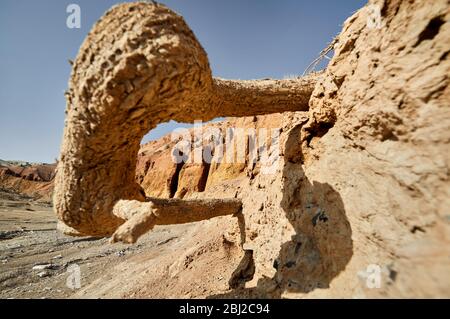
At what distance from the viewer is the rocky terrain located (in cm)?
168

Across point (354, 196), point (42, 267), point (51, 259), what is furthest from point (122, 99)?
point (51, 259)

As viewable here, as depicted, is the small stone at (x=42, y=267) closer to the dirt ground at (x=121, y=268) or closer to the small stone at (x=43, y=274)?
the dirt ground at (x=121, y=268)

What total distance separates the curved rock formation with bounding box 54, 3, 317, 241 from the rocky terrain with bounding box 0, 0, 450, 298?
1236mm

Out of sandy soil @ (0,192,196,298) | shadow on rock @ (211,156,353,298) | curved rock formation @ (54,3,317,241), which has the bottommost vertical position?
sandy soil @ (0,192,196,298)

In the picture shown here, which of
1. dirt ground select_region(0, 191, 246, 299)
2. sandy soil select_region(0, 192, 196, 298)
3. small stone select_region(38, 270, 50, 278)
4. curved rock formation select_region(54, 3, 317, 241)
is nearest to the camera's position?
curved rock formation select_region(54, 3, 317, 241)

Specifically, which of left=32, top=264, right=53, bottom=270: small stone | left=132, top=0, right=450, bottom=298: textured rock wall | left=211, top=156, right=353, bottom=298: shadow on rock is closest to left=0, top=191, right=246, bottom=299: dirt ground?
left=32, top=264, right=53, bottom=270: small stone

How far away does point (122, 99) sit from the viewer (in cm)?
226

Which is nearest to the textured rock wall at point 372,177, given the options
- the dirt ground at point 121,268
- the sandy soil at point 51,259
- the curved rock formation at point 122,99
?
the dirt ground at point 121,268

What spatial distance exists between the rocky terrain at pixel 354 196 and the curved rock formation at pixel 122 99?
1.24 metres

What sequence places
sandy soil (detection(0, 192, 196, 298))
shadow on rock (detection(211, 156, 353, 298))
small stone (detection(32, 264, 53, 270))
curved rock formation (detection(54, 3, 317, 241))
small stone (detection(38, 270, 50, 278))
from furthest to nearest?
small stone (detection(32, 264, 53, 270)) → small stone (detection(38, 270, 50, 278)) → sandy soil (detection(0, 192, 196, 298)) → shadow on rock (detection(211, 156, 353, 298)) → curved rock formation (detection(54, 3, 317, 241))

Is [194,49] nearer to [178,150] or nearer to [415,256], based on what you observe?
[415,256]

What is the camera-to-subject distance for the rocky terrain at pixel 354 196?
168 centimetres

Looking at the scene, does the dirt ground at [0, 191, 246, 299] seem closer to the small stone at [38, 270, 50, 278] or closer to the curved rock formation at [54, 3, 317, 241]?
the small stone at [38, 270, 50, 278]
